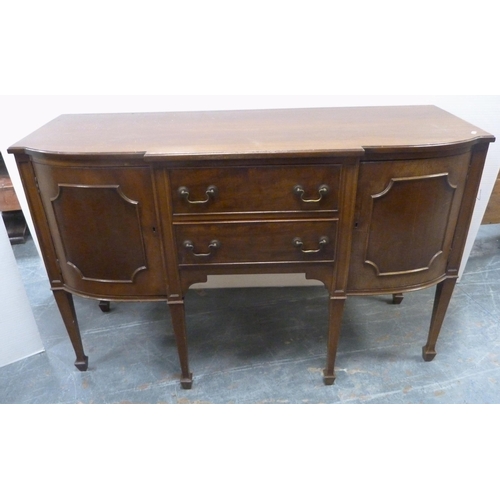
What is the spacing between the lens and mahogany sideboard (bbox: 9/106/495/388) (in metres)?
1.22

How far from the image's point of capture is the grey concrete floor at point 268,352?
161 centimetres

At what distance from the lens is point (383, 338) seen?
1.87 metres

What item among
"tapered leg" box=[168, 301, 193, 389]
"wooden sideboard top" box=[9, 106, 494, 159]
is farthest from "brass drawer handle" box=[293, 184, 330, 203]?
"tapered leg" box=[168, 301, 193, 389]

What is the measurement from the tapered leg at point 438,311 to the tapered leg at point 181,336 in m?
0.98

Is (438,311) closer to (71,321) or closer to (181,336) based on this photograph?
(181,336)

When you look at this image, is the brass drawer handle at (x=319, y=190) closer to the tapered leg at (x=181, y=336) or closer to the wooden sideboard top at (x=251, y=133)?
the wooden sideboard top at (x=251, y=133)

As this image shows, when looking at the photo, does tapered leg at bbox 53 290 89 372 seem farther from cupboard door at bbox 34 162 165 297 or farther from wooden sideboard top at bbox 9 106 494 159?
wooden sideboard top at bbox 9 106 494 159

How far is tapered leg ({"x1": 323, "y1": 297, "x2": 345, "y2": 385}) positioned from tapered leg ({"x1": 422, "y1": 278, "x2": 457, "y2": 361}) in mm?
413

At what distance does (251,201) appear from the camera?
4.17ft

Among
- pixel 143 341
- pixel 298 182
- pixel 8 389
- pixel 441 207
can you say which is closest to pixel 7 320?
pixel 8 389

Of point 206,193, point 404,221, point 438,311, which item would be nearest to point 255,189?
point 206,193

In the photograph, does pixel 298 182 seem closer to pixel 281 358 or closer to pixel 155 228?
pixel 155 228

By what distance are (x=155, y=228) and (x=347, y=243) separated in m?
0.63

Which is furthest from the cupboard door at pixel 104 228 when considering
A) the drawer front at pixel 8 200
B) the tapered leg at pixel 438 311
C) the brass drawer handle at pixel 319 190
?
the drawer front at pixel 8 200
